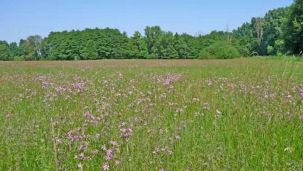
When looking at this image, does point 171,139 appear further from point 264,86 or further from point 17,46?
point 17,46

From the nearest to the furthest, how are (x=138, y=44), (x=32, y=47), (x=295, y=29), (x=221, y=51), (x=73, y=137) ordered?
(x=73, y=137) < (x=295, y=29) < (x=221, y=51) < (x=138, y=44) < (x=32, y=47)

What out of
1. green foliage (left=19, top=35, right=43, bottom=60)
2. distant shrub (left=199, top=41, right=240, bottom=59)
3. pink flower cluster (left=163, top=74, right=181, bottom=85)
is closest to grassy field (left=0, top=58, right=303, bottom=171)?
pink flower cluster (left=163, top=74, right=181, bottom=85)

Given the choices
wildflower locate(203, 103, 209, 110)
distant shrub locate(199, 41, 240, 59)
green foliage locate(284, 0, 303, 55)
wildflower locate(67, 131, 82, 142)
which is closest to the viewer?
wildflower locate(67, 131, 82, 142)

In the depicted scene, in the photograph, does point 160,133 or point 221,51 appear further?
point 221,51

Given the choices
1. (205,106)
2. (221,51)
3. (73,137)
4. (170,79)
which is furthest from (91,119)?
(221,51)

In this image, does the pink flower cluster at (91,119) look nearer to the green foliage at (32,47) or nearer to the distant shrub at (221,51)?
the distant shrub at (221,51)

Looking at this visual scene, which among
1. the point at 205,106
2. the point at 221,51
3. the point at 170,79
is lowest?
the point at 205,106

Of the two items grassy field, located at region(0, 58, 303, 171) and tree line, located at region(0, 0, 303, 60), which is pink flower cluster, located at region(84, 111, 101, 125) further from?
tree line, located at region(0, 0, 303, 60)

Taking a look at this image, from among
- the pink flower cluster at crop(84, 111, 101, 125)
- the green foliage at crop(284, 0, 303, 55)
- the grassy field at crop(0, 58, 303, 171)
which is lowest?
the grassy field at crop(0, 58, 303, 171)

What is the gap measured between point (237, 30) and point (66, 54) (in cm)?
7181

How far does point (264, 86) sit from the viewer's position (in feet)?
21.4

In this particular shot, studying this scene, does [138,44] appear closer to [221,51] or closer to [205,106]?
[221,51]

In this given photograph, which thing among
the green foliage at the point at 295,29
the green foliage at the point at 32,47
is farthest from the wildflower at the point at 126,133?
the green foliage at the point at 32,47

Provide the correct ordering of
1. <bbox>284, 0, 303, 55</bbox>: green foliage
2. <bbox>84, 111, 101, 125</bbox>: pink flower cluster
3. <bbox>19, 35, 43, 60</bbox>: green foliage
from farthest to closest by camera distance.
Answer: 1. <bbox>19, 35, 43, 60</bbox>: green foliage
2. <bbox>284, 0, 303, 55</bbox>: green foliage
3. <bbox>84, 111, 101, 125</bbox>: pink flower cluster
